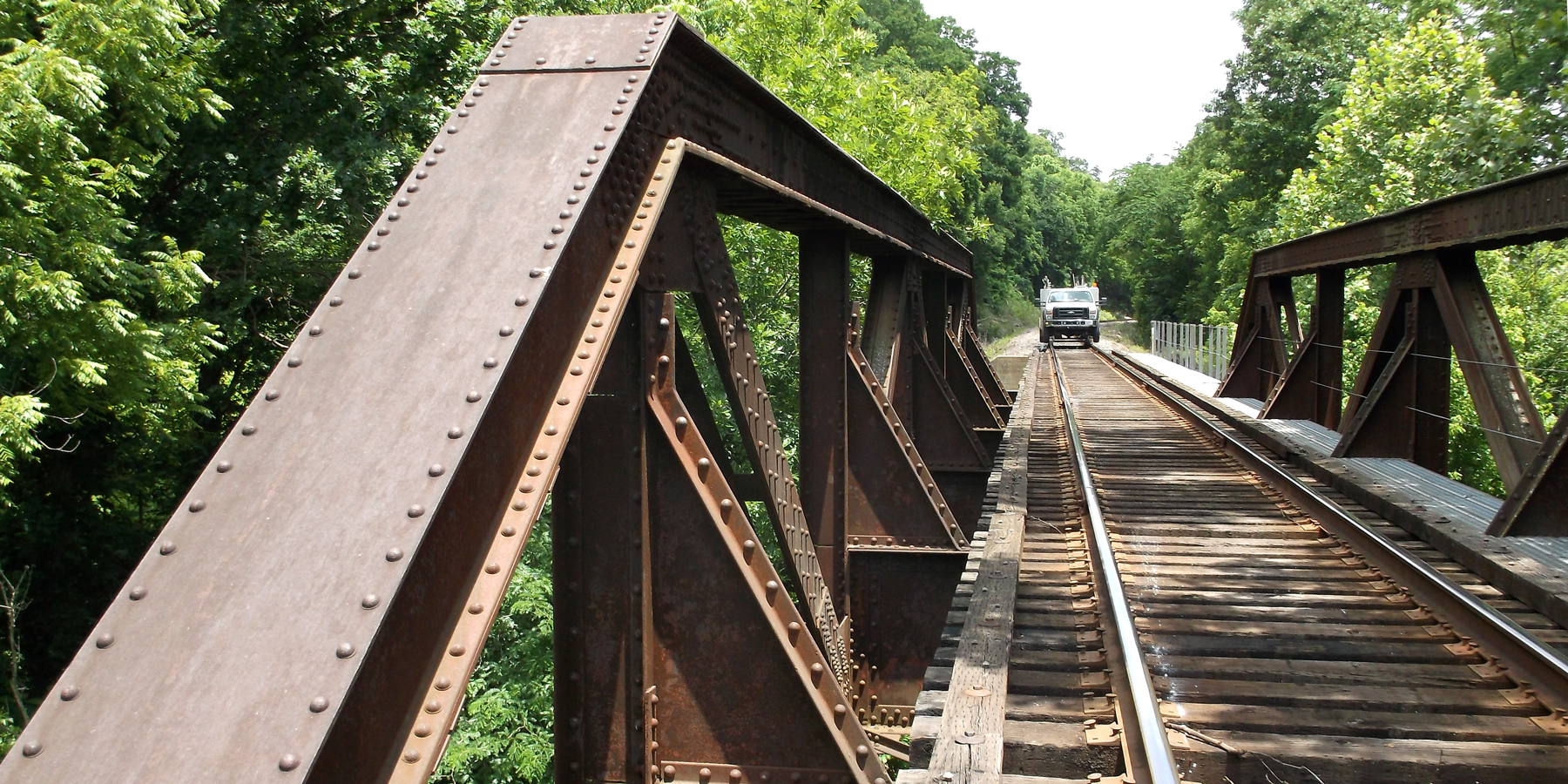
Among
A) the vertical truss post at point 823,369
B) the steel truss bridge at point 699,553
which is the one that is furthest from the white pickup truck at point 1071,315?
the vertical truss post at point 823,369

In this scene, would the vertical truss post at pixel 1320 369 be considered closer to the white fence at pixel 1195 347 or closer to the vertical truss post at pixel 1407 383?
the vertical truss post at pixel 1407 383

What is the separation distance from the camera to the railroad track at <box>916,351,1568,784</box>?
11.5 ft

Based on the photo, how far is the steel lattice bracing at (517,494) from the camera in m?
1.75

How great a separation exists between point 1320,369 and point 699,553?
10501mm

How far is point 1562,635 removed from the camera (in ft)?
15.2

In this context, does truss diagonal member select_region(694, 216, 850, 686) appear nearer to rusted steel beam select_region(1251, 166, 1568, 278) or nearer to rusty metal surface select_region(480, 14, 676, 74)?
rusty metal surface select_region(480, 14, 676, 74)

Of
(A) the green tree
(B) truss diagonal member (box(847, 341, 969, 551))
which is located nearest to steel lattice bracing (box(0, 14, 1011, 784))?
(B) truss diagonal member (box(847, 341, 969, 551))

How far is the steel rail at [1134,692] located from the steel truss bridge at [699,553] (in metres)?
0.02

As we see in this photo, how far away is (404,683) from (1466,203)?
7.49 meters

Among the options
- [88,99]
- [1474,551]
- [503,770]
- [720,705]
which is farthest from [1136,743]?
[503,770]

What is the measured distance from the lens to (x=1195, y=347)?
30281mm

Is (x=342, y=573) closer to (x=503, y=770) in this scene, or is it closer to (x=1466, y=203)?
(x=1466, y=203)

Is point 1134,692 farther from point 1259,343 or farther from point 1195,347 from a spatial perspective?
point 1195,347

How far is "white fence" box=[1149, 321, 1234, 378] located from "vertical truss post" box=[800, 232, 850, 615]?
16735 mm
